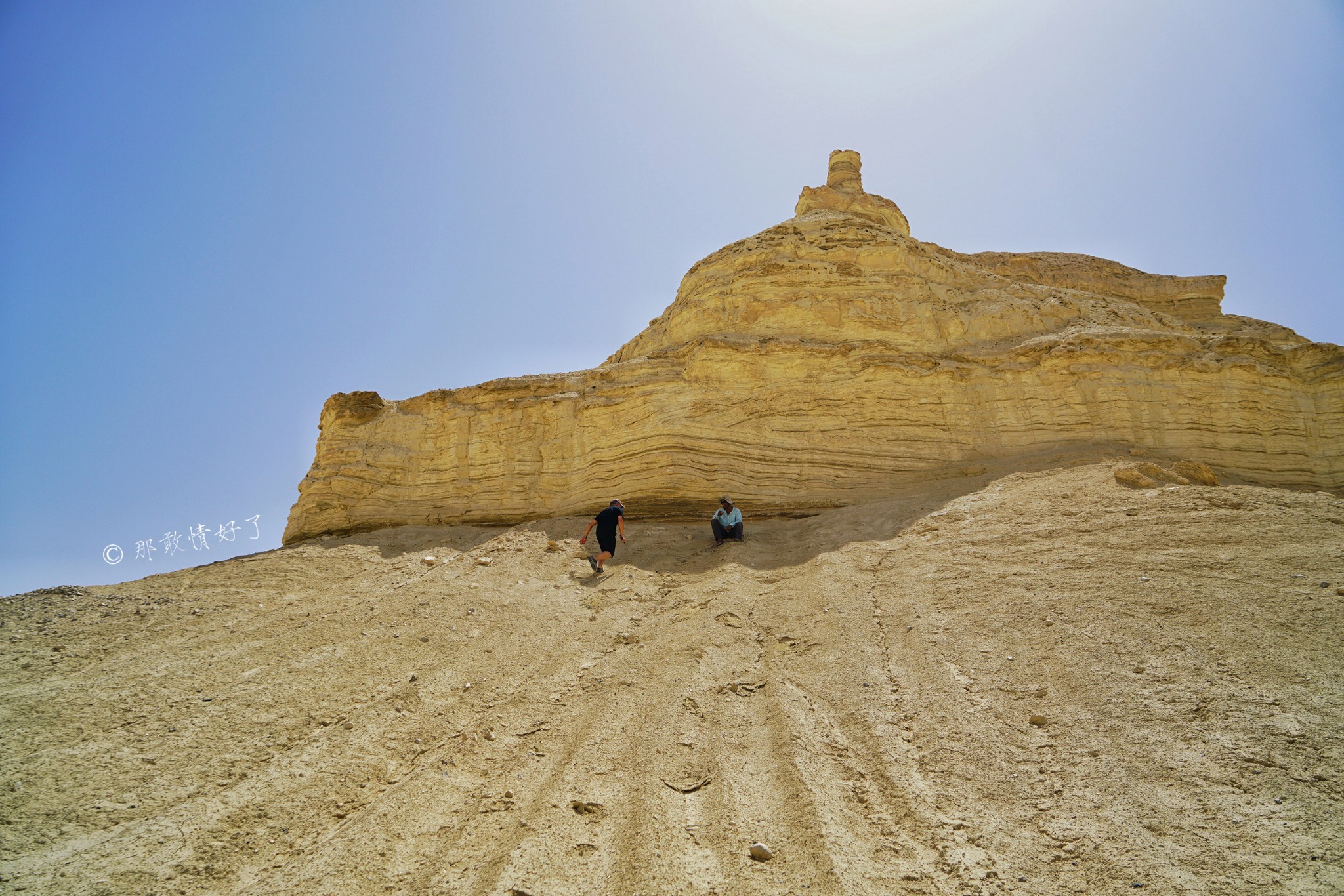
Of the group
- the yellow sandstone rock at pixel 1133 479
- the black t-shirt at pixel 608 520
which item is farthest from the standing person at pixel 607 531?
the yellow sandstone rock at pixel 1133 479

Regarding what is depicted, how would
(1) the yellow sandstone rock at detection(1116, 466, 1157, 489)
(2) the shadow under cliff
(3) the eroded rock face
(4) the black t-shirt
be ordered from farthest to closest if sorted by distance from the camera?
(3) the eroded rock face, (4) the black t-shirt, (2) the shadow under cliff, (1) the yellow sandstone rock at detection(1116, 466, 1157, 489)

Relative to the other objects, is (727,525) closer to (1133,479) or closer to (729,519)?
(729,519)

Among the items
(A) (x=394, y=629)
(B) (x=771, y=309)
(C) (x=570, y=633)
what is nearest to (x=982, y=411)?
(B) (x=771, y=309)

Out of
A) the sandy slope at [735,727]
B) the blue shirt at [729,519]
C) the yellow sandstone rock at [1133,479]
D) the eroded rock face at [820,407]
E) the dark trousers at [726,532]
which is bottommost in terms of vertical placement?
the sandy slope at [735,727]

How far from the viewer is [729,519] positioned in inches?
482

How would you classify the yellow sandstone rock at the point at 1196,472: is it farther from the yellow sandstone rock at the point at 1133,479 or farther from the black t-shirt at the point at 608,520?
→ the black t-shirt at the point at 608,520

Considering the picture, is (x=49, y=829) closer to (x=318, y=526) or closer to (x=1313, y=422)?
(x=318, y=526)

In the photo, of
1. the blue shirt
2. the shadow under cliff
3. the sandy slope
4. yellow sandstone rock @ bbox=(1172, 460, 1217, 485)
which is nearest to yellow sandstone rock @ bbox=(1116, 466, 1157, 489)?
the sandy slope

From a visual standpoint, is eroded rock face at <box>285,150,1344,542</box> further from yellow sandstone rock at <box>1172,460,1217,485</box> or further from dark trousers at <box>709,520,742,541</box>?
yellow sandstone rock at <box>1172,460,1217,485</box>

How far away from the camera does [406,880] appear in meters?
4.05

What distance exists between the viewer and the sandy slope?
405 centimetres

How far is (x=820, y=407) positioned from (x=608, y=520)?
5745 millimetres

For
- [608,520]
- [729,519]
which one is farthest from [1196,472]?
[608,520]

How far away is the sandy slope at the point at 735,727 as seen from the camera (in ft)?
13.3
